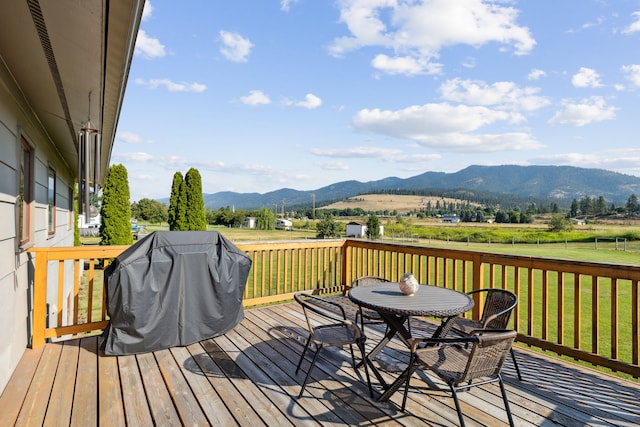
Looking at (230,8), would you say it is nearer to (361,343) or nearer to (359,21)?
(359,21)

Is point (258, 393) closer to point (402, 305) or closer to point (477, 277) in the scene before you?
point (402, 305)

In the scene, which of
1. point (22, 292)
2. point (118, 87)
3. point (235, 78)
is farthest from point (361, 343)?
point (235, 78)

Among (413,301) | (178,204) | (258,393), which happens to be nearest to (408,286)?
(413,301)

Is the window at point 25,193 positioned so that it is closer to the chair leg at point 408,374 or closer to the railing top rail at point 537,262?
the chair leg at point 408,374

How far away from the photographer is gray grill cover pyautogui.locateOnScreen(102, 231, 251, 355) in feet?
10.00

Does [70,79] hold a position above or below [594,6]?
below

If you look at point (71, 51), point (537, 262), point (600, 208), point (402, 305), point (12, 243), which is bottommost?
point (402, 305)

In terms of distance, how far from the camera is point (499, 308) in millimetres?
2910

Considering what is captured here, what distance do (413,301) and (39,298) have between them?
3.56 meters

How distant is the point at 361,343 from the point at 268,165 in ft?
341

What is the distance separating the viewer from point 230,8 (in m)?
8.38

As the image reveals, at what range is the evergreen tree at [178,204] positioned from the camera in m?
14.1

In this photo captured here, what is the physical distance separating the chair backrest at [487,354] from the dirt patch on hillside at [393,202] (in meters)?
96.7

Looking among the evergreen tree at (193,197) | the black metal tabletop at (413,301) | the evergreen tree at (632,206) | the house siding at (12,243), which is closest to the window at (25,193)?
the house siding at (12,243)
